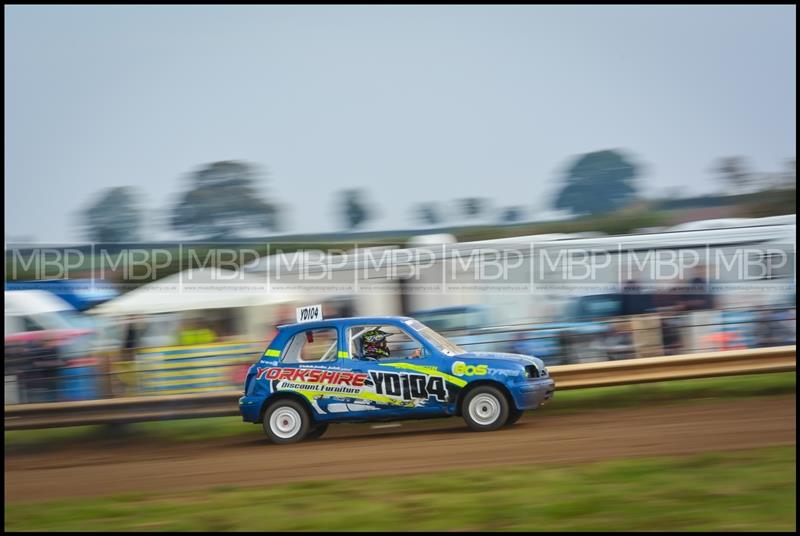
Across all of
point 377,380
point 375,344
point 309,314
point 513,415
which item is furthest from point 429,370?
point 309,314

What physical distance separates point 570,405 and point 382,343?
11.8 feet

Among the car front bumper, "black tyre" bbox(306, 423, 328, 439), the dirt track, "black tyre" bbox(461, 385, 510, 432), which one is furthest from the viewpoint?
"black tyre" bbox(306, 423, 328, 439)

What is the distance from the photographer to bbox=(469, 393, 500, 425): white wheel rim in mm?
11141

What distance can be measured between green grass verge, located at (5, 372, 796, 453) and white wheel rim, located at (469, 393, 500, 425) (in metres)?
2.21

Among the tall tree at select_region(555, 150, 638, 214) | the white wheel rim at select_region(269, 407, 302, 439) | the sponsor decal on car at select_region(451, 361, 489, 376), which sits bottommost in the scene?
the white wheel rim at select_region(269, 407, 302, 439)

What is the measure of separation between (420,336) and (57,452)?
5613 millimetres

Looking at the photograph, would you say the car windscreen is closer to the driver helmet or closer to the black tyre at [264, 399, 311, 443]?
the driver helmet

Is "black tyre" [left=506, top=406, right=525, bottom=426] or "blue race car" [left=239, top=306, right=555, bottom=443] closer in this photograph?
"blue race car" [left=239, top=306, right=555, bottom=443]

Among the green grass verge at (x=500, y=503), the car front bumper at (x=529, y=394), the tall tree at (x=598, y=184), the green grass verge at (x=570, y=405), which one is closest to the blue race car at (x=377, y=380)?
the car front bumper at (x=529, y=394)

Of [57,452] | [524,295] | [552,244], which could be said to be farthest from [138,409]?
[552,244]

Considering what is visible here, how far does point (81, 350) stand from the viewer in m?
14.1

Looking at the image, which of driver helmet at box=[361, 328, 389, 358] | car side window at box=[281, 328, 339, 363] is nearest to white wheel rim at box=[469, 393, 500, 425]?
driver helmet at box=[361, 328, 389, 358]

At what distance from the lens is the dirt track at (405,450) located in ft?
29.8

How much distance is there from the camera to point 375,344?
11484mm
